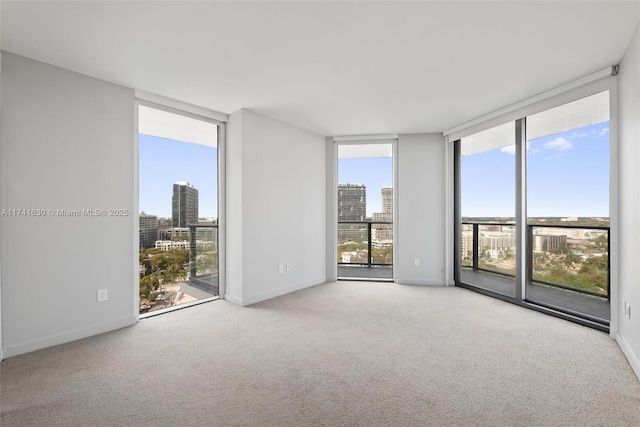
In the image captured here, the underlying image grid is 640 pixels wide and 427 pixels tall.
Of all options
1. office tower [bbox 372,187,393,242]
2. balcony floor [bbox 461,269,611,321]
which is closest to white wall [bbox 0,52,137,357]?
office tower [bbox 372,187,393,242]

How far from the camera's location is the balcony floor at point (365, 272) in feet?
16.8

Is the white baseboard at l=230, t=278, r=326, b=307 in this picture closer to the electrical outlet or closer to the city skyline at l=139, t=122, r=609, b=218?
the city skyline at l=139, t=122, r=609, b=218

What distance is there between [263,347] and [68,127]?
8.52 feet

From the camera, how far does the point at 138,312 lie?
124 inches

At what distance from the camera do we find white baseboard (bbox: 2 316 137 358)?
2.35 metres

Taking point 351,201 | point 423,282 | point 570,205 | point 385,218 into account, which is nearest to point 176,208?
point 351,201

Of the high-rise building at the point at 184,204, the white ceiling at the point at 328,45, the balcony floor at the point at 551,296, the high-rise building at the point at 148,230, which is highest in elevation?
the white ceiling at the point at 328,45

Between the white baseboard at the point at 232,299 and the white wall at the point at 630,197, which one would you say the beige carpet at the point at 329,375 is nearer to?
the white wall at the point at 630,197

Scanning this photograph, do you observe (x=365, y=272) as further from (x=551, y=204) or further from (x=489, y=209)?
(x=551, y=204)

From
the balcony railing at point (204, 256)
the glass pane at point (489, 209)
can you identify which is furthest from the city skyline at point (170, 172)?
the glass pane at point (489, 209)

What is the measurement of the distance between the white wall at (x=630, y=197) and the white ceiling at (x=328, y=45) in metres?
0.27

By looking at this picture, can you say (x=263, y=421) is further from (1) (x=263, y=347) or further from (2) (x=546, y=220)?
(2) (x=546, y=220)

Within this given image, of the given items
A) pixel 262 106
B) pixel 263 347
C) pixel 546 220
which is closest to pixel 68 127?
pixel 262 106

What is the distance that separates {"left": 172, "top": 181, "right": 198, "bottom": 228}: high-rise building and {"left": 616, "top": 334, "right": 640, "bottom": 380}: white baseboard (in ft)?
14.0
